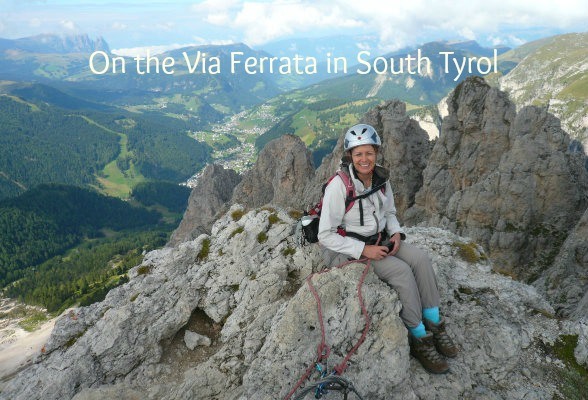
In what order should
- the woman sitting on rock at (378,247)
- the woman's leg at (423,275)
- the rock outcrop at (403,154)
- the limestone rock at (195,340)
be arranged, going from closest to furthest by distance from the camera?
the woman sitting on rock at (378,247) → the woman's leg at (423,275) → the limestone rock at (195,340) → the rock outcrop at (403,154)

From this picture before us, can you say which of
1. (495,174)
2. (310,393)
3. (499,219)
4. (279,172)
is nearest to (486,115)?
(495,174)

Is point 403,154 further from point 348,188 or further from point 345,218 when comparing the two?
point 348,188

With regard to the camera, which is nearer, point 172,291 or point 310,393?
point 310,393

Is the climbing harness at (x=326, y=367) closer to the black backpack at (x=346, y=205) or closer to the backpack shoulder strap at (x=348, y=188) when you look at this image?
the black backpack at (x=346, y=205)

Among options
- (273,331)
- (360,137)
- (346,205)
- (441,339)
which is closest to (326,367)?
(273,331)

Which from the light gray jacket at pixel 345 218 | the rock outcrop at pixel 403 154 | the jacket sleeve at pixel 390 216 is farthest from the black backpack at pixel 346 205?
the rock outcrop at pixel 403 154

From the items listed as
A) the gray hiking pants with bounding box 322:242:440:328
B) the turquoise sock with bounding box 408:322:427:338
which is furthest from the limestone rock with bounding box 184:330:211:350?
the turquoise sock with bounding box 408:322:427:338

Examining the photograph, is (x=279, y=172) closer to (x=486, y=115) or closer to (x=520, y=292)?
(x=486, y=115)
